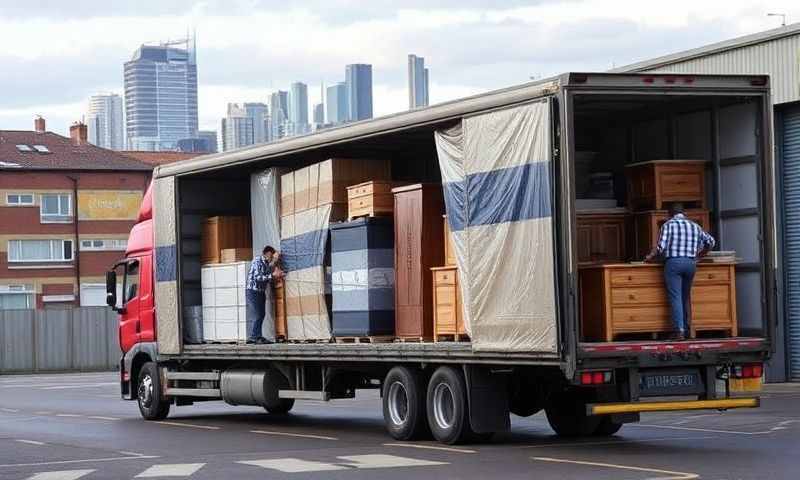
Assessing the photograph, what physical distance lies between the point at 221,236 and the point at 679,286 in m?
9.57

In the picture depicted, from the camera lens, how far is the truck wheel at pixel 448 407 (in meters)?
17.7

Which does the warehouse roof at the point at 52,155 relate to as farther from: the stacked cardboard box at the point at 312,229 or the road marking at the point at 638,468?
the road marking at the point at 638,468

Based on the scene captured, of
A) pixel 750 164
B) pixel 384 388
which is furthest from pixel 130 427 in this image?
pixel 750 164

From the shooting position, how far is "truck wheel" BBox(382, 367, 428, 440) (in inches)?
733

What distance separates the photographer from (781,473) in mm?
14289

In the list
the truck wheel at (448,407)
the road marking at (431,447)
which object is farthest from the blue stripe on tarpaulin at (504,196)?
the road marking at (431,447)

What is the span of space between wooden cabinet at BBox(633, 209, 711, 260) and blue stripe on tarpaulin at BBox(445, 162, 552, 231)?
1.67m

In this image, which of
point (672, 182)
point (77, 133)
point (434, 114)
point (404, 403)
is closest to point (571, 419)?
point (404, 403)

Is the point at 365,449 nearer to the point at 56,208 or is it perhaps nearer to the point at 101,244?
the point at 56,208

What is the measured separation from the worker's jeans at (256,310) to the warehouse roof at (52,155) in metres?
55.6

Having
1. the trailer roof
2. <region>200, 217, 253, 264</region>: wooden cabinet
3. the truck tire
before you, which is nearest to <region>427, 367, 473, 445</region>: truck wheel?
the trailer roof

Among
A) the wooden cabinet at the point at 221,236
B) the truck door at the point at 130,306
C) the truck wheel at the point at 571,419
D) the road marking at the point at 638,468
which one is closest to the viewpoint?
the road marking at the point at 638,468

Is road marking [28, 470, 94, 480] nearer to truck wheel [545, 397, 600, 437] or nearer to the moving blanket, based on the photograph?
the moving blanket

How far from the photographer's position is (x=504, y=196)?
1689 cm
